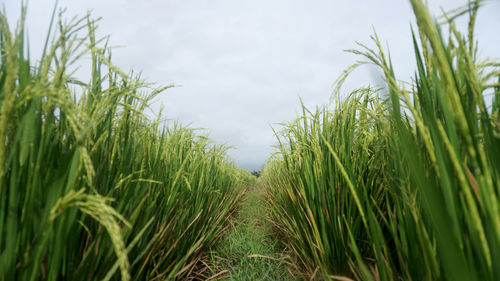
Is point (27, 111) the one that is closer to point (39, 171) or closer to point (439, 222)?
point (39, 171)

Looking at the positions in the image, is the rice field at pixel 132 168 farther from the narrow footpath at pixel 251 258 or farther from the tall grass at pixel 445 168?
the narrow footpath at pixel 251 258

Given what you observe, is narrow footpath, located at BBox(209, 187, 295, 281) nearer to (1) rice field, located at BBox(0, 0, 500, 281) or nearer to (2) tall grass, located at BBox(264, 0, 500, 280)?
(1) rice field, located at BBox(0, 0, 500, 281)

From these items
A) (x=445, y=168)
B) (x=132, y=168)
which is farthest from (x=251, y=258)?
(x=445, y=168)

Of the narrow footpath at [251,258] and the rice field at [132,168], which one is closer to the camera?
the rice field at [132,168]

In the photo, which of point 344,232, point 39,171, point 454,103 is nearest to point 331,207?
point 344,232

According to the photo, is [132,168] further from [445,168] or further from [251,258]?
[251,258]

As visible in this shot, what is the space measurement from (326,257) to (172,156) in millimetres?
1234

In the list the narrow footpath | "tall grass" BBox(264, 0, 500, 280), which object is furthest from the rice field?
the narrow footpath

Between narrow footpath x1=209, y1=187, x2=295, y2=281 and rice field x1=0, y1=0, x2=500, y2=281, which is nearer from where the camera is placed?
rice field x1=0, y1=0, x2=500, y2=281

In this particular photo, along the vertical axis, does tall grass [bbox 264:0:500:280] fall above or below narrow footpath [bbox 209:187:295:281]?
above

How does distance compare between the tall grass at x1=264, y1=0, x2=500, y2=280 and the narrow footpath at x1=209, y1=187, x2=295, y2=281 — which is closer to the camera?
the tall grass at x1=264, y1=0, x2=500, y2=280

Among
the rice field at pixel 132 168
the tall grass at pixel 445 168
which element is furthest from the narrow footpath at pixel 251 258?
the tall grass at pixel 445 168

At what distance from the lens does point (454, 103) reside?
57cm

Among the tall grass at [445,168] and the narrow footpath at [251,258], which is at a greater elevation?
the tall grass at [445,168]
